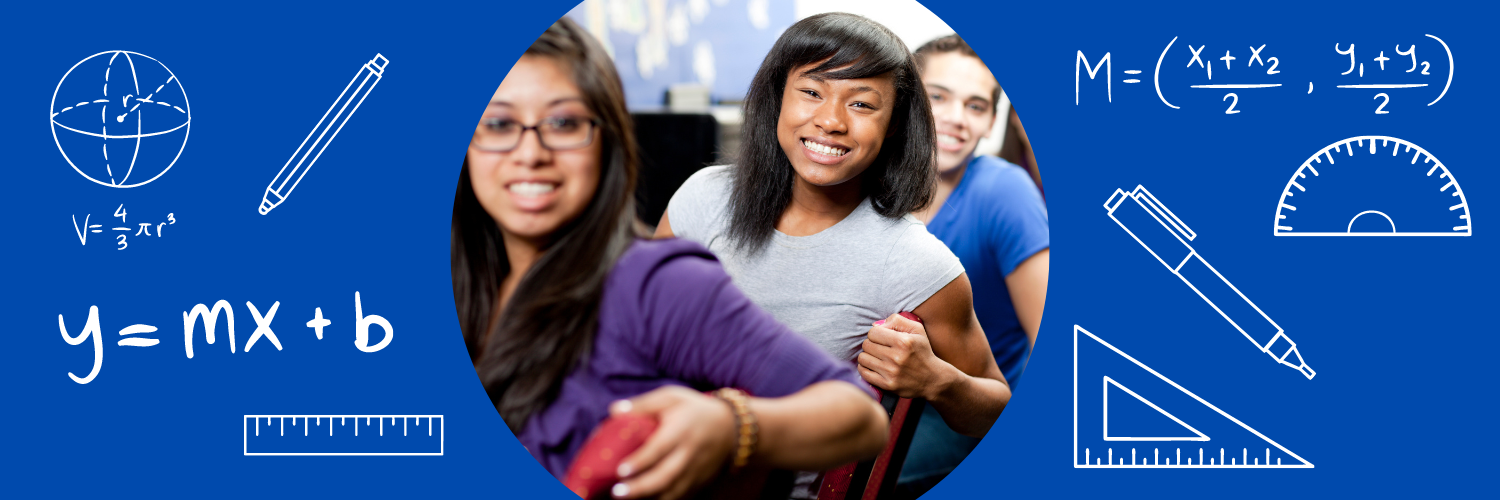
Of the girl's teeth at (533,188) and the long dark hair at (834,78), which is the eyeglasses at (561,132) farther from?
the long dark hair at (834,78)

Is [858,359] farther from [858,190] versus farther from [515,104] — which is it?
[515,104]

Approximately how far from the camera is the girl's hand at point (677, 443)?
5.04ft

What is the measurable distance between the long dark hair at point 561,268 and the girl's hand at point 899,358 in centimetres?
47

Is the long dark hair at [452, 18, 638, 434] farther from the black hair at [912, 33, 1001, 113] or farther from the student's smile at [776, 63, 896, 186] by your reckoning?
the black hair at [912, 33, 1001, 113]

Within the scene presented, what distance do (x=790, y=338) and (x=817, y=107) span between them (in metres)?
0.41

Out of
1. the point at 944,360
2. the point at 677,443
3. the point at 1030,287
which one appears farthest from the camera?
the point at 1030,287

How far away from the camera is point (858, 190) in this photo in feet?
5.88

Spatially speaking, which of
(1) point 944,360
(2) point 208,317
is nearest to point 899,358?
(1) point 944,360

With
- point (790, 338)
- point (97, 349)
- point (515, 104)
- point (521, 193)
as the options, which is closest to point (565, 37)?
point (515, 104)

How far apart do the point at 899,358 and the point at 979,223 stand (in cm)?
34

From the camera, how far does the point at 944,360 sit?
1.88 meters

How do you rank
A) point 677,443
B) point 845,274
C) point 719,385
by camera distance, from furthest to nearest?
point 845,274, point 719,385, point 677,443

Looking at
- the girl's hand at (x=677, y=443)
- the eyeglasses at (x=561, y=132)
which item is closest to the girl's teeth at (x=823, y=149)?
the eyeglasses at (x=561, y=132)

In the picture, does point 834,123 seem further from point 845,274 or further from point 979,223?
point 979,223
